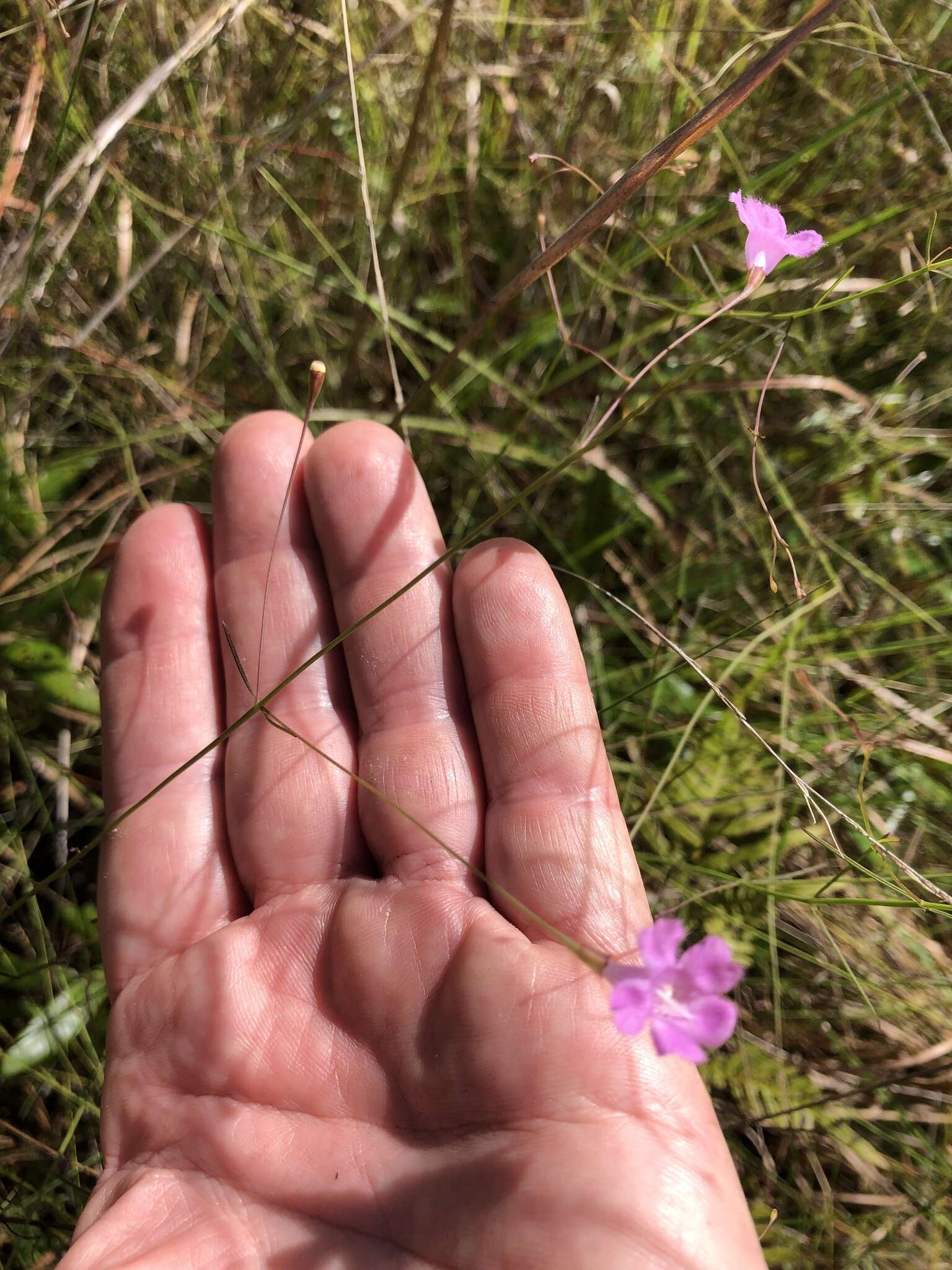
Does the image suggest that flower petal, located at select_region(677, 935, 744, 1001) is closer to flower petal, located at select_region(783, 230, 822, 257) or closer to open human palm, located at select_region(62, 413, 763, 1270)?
open human palm, located at select_region(62, 413, 763, 1270)

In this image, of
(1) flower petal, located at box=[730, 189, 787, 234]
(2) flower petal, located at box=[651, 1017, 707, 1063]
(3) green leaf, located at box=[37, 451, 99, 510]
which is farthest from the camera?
(3) green leaf, located at box=[37, 451, 99, 510]

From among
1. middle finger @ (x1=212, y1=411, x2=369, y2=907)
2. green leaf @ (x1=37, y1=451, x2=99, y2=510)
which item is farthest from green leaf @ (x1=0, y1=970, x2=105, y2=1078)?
green leaf @ (x1=37, y1=451, x2=99, y2=510)

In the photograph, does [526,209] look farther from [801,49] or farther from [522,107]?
[801,49]

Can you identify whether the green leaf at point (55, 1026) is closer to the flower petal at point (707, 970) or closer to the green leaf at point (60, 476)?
the green leaf at point (60, 476)

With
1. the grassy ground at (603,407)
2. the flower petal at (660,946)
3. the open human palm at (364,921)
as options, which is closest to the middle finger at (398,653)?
the open human palm at (364,921)

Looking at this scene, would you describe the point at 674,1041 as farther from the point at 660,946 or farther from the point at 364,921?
the point at 364,921

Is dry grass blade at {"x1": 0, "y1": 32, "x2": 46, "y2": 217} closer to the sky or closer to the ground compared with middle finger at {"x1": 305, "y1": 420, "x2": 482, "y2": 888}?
closer to the sky
